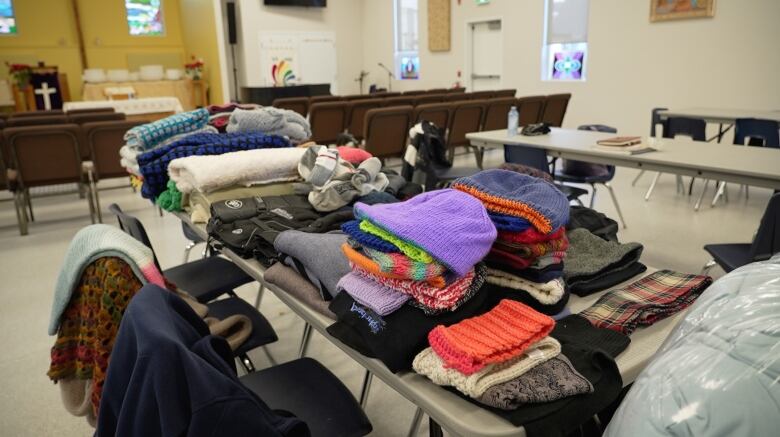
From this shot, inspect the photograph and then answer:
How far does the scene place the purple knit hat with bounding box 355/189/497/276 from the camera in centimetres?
103

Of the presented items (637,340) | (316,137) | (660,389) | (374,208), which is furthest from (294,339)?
(316,137)

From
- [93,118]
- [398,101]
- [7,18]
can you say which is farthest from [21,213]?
[7,18]

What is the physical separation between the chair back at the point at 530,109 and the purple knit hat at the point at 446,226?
4985mm

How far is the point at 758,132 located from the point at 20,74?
424 inches

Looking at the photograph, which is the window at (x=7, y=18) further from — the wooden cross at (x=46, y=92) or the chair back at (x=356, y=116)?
the chair back at (x=356, y=116)

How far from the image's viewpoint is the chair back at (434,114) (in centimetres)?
511

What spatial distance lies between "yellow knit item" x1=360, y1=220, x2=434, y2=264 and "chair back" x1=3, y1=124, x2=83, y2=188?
13.4 ft

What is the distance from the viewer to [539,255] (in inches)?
46.0

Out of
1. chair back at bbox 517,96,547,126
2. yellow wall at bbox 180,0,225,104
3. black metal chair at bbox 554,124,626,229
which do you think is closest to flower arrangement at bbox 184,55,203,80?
yellow wall at bbox 180,0,225,104

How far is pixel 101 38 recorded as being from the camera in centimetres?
1118

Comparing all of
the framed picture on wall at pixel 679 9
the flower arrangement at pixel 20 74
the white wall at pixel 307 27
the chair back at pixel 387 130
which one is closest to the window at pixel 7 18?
the flower arrangement at pixel 20 74

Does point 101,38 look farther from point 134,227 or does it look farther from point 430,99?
point 134,227

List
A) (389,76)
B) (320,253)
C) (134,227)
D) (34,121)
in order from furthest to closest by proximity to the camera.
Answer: (389,76) → (34,121) → (134,227) → (320,253)

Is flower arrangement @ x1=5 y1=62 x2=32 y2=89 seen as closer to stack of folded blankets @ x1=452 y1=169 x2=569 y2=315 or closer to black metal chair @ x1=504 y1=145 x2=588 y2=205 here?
black metal chair @ x1=504 y1=145 x2=588 y2=205
